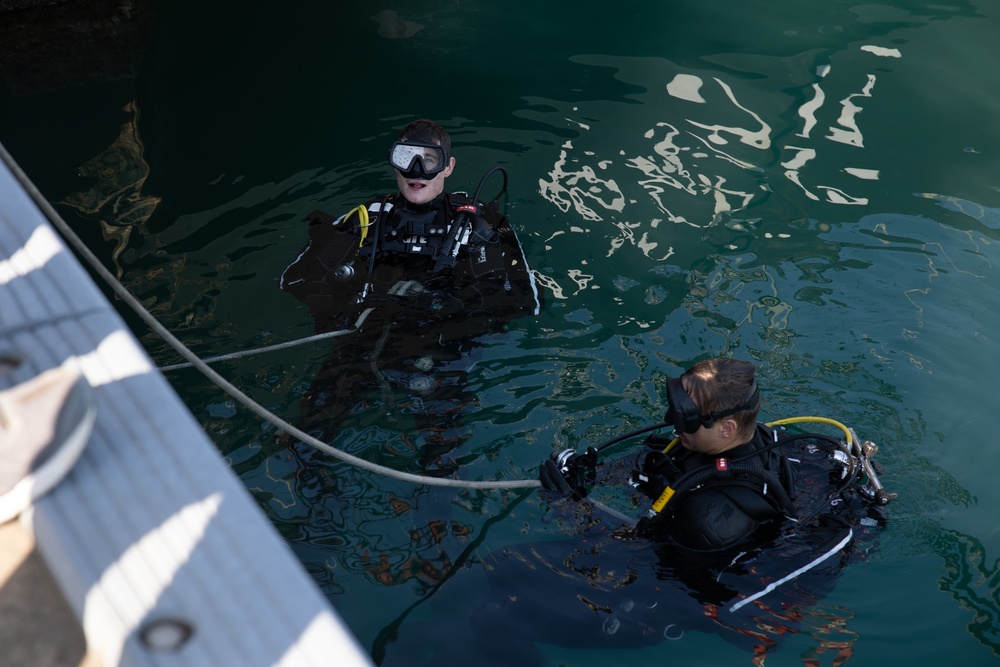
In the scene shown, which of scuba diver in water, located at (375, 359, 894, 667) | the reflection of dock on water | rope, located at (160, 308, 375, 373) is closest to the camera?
the reflection of dock on water

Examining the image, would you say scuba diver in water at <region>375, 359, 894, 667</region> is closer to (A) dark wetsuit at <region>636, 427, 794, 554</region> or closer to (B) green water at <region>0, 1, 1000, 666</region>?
(A) dark wetsuit at <region>636, 427, 794, 554</region>

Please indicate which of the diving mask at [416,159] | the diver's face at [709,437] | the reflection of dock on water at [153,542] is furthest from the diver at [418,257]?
the reflection of dock on water at [153,542]

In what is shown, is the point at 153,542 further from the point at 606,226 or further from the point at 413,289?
the point at 606,226

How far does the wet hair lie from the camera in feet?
9.32

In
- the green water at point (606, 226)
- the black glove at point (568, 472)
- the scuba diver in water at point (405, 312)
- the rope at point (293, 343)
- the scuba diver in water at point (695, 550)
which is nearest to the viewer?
the scuba diver in water at point (695, 550)

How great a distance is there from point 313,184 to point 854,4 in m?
5.20

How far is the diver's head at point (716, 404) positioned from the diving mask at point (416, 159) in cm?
178

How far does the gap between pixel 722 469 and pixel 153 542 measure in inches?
75.3

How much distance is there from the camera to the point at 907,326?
15.8 feet

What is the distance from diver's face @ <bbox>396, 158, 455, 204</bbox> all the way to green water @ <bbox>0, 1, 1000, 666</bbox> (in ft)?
2.75

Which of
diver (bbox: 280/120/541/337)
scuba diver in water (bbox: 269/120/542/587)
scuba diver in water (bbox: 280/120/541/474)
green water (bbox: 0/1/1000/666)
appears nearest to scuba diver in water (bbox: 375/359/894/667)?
green water (bbox: 0/1/1000/666)

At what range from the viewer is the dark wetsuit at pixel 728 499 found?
281 cm

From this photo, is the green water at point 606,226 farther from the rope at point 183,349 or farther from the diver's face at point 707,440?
the diver's face at point 707,440

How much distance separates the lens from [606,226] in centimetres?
543
